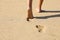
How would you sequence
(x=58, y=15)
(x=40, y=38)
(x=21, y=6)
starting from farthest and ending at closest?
(x=21, y=6), (x=58, y=15), (x=40, y=38)

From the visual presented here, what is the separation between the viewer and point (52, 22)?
106 inches

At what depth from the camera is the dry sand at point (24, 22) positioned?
7.79 feet

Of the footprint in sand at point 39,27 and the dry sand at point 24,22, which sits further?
the footprint in sand at point 39,27

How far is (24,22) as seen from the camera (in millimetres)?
2664

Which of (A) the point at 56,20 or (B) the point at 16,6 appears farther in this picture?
(B) the point at 16,6

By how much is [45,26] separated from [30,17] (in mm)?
301

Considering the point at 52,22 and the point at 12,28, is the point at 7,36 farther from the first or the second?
the point at 52,22

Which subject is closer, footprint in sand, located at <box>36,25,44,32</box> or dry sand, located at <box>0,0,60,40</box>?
dry sand, located at <box>0,0,60,40</box>

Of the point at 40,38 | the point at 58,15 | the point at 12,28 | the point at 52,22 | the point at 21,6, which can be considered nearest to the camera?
the point at 40,38

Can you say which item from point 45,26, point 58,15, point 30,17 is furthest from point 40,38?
point 58,15

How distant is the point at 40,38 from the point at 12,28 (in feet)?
1.36

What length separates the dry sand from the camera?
237 cm

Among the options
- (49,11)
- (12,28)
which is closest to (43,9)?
(49,11)

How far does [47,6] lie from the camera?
3127mm
